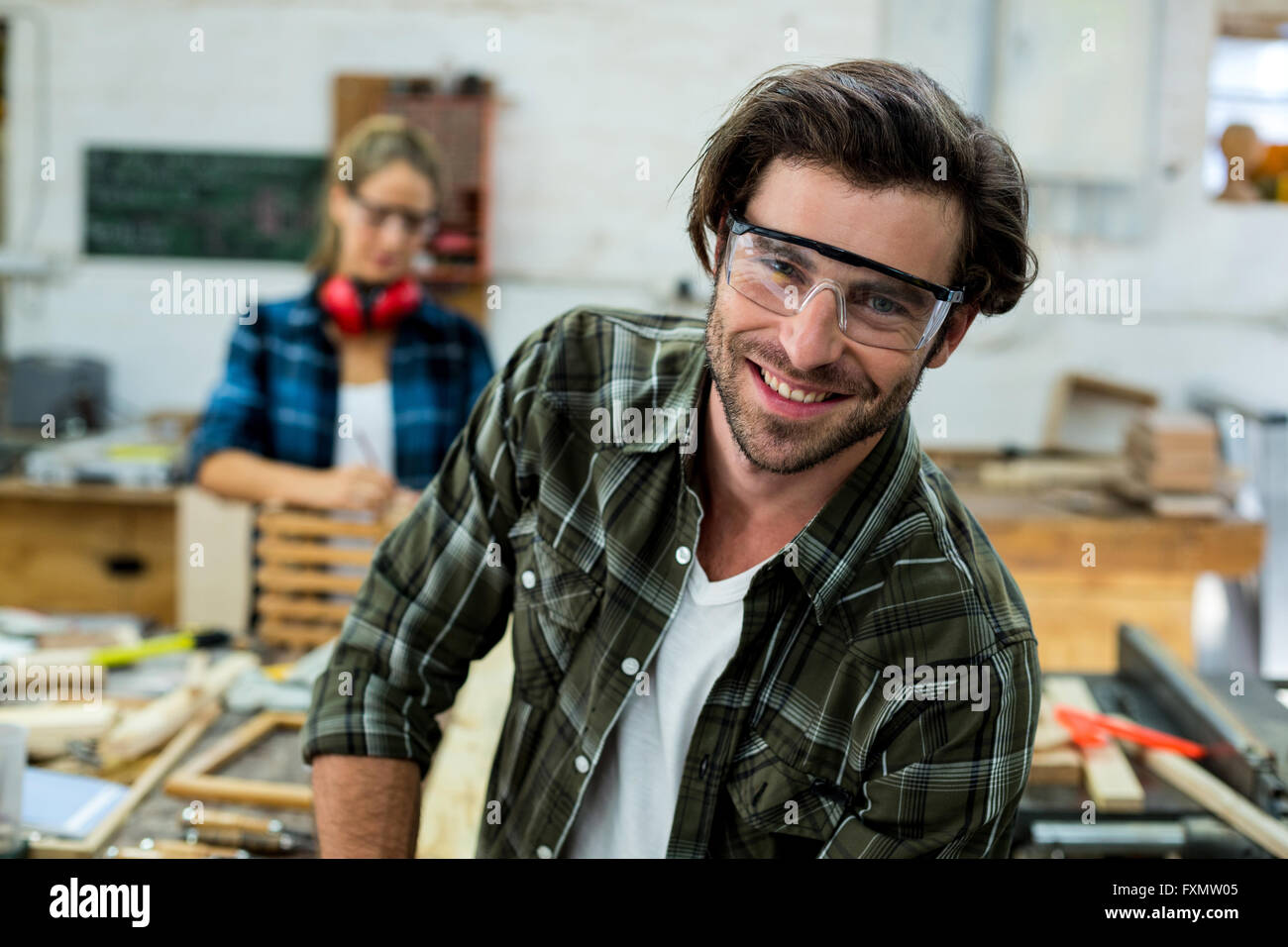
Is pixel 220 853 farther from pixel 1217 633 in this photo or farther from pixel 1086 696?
pixel 1217 633

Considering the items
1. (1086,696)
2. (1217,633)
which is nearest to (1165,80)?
(1217,633)

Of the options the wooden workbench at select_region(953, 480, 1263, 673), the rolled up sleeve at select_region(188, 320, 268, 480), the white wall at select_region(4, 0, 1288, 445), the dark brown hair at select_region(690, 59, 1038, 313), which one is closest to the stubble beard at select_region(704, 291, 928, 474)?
the dark brown hair at select_region(690, 59, 1038, 313)

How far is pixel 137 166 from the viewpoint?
4020 mm

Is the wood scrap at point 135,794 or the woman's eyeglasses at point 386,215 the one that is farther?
the woman's eyeglasses at point 386,215

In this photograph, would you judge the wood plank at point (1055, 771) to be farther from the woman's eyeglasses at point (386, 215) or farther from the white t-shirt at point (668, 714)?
the woman's eyeglasses at point (386, 215)

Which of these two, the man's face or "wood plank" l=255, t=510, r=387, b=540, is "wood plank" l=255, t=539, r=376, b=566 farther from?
the man's face

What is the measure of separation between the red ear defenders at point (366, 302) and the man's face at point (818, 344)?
131 centimetres

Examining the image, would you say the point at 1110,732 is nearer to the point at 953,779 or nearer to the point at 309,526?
the point at 953,779

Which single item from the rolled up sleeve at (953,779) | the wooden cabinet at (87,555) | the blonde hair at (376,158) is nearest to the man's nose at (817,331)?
the rolled up sleeve at (953,779)

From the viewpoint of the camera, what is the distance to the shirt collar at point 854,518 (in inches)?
40.0

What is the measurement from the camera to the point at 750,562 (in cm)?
107

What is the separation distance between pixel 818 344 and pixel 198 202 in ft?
12.1

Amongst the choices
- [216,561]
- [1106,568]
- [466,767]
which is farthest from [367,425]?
[1106,568]

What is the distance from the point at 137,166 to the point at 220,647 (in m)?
2.82
